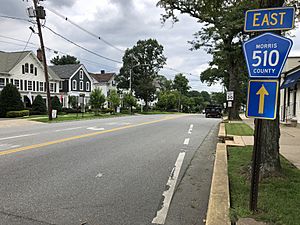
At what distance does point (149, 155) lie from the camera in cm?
897

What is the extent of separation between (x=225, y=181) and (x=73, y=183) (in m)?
2.97

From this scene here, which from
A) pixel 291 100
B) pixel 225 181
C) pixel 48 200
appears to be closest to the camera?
pixel 48 200

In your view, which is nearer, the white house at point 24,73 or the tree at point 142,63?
the white house at point 24,73

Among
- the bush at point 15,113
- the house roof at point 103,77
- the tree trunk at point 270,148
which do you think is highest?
the house roof at point 103,77

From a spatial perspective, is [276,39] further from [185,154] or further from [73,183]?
[185,154]

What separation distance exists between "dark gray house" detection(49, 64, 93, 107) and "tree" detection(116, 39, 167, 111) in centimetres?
1373

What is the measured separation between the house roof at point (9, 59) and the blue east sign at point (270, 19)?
41959mm

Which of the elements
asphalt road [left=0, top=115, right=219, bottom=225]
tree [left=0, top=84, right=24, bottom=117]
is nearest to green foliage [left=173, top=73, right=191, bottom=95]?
tree [left=0, top=84, right=24, bottom=117]

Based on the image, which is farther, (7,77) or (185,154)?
(7,77)

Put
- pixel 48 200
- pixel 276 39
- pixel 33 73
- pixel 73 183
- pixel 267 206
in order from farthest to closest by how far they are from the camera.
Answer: pixel 33 73 → pixel 73 183 → pixel 48 200 → pixel 267 206 → pixel 276 39

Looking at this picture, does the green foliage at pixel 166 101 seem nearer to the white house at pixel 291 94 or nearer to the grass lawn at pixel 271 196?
the white house at pixel 291 94

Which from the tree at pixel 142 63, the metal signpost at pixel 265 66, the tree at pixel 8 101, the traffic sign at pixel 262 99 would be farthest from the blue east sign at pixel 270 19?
the tree at pixel 142 63

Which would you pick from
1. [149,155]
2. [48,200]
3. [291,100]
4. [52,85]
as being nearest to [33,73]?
[52,85]

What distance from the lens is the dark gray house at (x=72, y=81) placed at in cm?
5534
